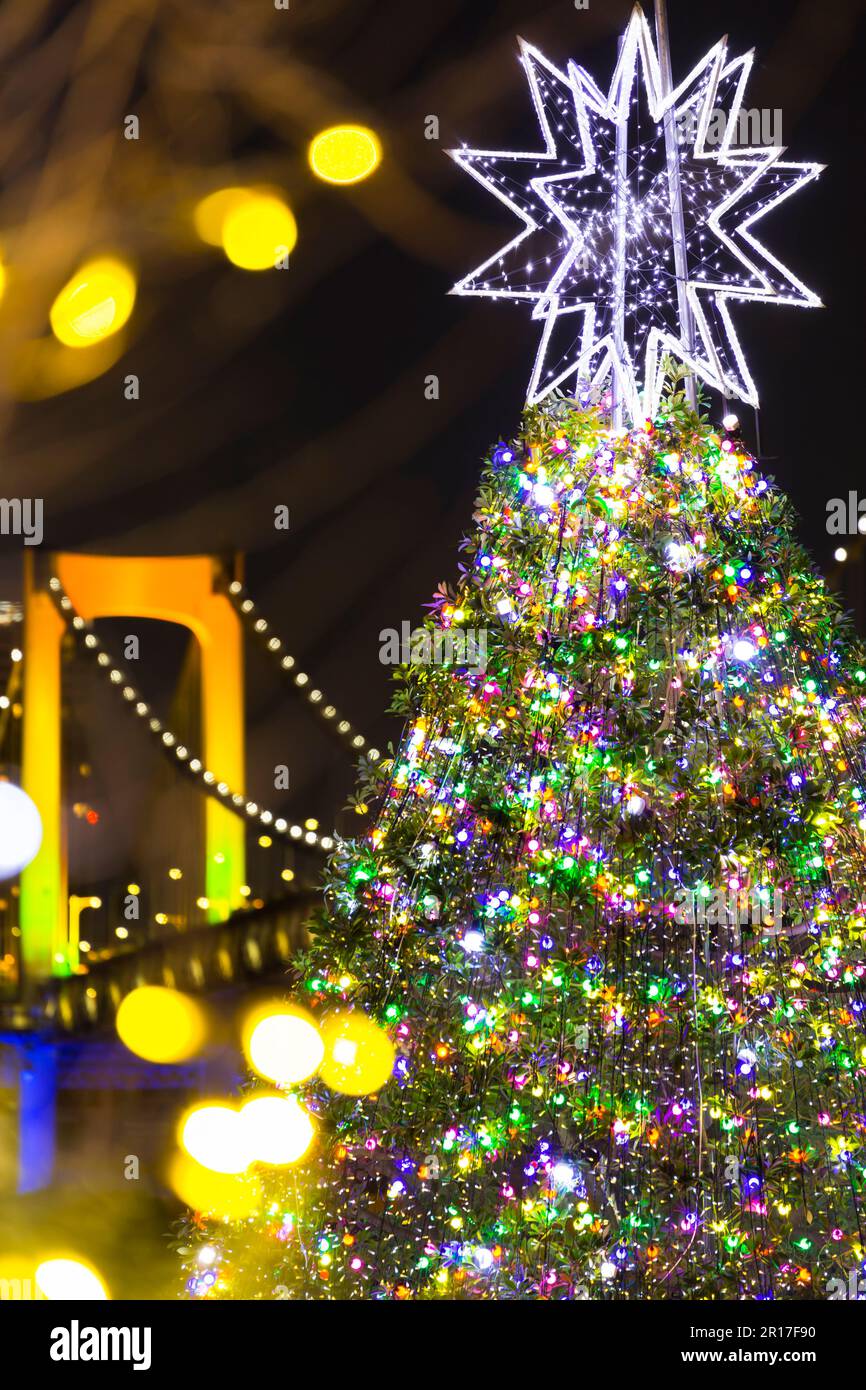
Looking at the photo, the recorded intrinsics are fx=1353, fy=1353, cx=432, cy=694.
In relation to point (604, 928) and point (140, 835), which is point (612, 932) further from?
point (140, 835)

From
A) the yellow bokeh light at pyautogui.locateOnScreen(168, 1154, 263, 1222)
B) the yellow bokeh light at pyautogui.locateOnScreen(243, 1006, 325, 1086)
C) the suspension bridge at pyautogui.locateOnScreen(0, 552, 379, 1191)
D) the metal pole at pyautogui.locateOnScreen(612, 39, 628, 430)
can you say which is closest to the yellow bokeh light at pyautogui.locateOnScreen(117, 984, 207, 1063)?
the suspension bridge at pyautogui.locateOnScreen(0, 552, 379, 1191)

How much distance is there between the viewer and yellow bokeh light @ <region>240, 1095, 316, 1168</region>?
320cm

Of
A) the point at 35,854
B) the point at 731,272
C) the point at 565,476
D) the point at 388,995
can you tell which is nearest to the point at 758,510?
the point at 565,476

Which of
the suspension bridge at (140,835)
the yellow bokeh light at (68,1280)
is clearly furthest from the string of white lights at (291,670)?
the yellow bokeh light at (68,1280)

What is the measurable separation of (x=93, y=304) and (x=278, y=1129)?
10.7 feet

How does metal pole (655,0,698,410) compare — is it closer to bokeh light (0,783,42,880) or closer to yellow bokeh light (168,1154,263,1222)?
yellow bokeh light (168,1154,263,1222)

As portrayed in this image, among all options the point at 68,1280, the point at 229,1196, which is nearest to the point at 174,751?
the point at 68,1280

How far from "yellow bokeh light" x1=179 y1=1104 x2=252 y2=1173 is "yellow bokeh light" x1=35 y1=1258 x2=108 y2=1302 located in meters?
1.26

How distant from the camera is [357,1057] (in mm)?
3158

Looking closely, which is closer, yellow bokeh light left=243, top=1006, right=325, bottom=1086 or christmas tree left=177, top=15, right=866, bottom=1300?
christmas tree left=177, top=15, right=866, bottom=1300

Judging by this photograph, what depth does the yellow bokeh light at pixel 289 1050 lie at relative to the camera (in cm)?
325

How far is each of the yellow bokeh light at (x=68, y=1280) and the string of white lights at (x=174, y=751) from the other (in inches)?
329

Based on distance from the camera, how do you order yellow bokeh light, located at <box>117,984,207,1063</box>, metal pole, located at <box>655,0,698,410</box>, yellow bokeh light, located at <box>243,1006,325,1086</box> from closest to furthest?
yellow bokeh light, located at <box>243,1006,325,1086</box> < metal pole, located at <box>655,0,698,410</box> < yellow bokeh light, located at <box>117,984,207,1063</box>

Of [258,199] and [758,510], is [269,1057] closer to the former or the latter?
[758,510]
